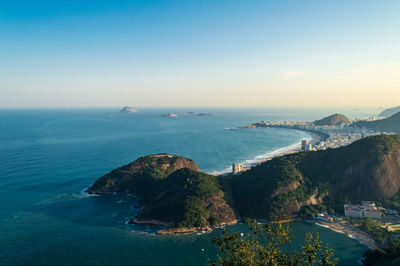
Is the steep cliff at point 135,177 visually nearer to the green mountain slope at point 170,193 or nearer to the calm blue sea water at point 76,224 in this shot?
the green mountain slope at point 170,193

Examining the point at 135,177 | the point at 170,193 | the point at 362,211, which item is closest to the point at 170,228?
the point at 170,193

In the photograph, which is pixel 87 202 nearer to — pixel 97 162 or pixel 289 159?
pixel 97 162

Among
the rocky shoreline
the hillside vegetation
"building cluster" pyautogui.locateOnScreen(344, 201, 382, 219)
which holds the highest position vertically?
the hillside vegetation

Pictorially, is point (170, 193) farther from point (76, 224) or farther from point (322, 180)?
point (322, 180)

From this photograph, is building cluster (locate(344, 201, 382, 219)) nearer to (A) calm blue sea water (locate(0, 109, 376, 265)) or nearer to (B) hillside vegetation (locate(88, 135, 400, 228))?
(B) hillside vegetation (locate(88, 135, 400, 228))

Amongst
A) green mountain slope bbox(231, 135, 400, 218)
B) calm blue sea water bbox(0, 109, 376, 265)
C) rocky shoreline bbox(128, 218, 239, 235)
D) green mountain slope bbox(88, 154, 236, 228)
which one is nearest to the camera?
calm blue sea water bbox(0, 109, 376, 265)

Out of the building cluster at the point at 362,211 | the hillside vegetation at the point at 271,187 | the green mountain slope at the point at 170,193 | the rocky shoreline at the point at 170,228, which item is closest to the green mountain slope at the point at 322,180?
the hillside vegetation at the point at 271,187

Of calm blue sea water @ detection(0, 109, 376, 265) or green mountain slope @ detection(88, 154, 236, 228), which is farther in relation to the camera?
green mountain slope @ detection(88, 154, 236, 228)

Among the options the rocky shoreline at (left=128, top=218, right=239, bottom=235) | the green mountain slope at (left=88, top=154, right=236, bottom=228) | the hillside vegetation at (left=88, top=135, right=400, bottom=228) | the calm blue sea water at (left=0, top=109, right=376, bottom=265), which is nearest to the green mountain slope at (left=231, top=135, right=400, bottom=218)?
the hillside vegetation at (left=88, top=135, right=400, bottom=228)
